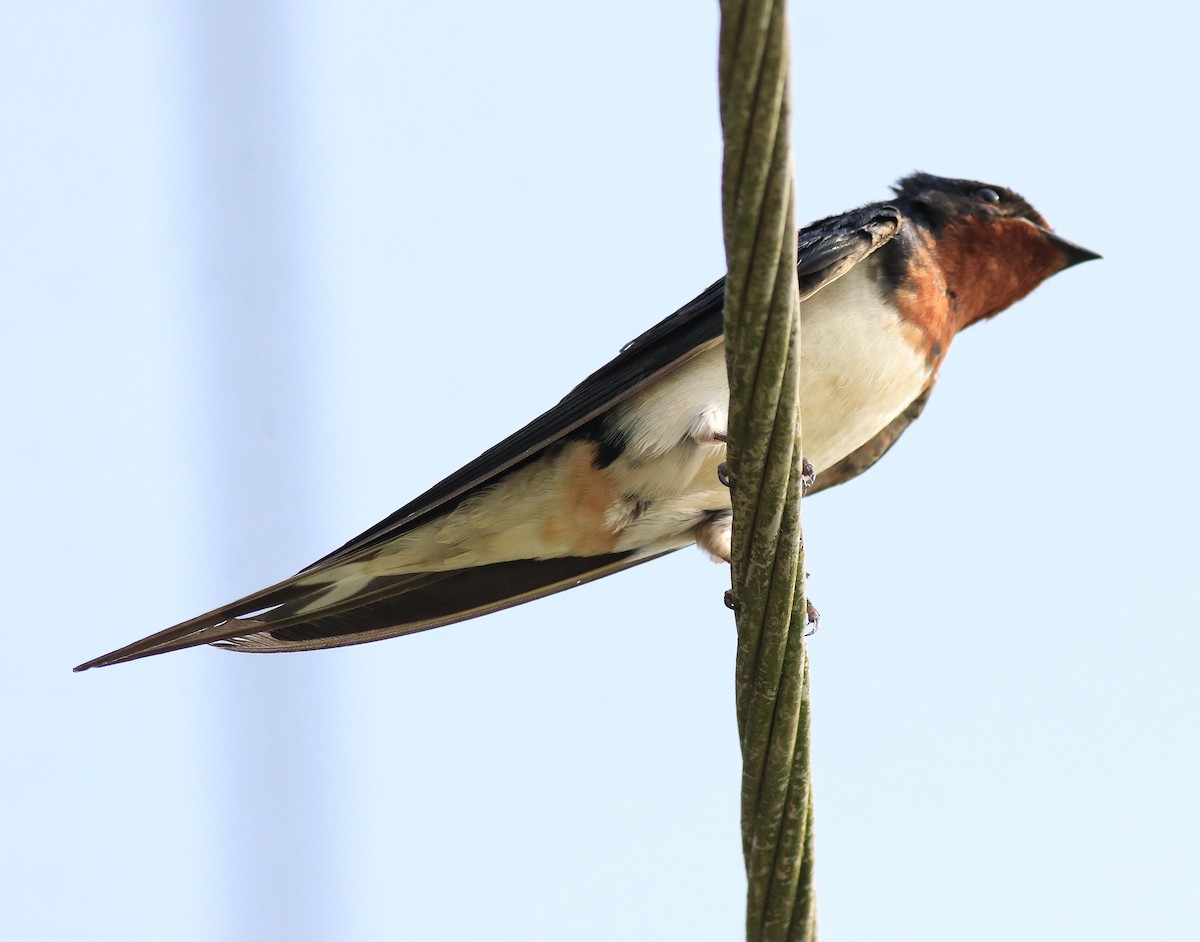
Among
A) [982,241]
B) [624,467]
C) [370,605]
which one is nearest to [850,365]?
[624,467]

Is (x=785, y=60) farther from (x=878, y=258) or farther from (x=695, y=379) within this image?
(x=878, y=258)

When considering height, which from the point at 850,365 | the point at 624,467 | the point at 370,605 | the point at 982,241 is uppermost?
the point at 982,241

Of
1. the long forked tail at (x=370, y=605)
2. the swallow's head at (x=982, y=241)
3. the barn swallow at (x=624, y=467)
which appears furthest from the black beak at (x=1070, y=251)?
the long forked tail at (x=370, y=605)

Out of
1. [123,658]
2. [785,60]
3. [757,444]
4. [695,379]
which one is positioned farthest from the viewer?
[695,379]

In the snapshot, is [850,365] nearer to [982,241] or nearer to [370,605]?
[982,241]

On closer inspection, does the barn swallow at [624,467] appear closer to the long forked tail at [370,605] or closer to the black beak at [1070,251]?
the long forked tail at [370,605]

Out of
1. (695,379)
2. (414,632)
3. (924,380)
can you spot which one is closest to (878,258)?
(924,380)
